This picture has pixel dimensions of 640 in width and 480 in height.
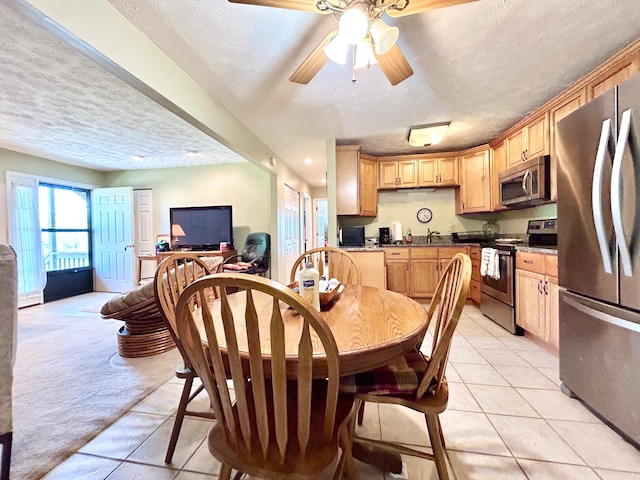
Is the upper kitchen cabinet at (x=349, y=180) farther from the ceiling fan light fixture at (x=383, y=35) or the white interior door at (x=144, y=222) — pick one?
the white interior door at (x=144, y=222)

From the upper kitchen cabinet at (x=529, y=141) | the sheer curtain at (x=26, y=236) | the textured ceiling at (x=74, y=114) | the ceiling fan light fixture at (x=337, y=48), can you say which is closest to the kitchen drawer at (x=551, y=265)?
the upper kitchen cabinet at (x=529, y=141)

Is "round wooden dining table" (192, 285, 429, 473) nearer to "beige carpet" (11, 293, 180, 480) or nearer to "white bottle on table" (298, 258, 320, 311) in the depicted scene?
"white bottle on table" (298, 258, 320, 311)

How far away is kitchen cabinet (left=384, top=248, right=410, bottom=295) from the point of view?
3977 mm

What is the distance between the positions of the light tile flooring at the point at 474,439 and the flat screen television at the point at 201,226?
336cm

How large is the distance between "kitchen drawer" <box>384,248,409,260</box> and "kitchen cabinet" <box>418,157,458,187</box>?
3.52 ft

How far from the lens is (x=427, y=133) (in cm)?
338

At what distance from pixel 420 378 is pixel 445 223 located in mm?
3830

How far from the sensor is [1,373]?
1.18 meters

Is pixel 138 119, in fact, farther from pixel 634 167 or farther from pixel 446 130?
pixel 634 167

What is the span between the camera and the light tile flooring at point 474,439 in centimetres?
126

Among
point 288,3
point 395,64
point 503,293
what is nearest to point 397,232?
point 503,293

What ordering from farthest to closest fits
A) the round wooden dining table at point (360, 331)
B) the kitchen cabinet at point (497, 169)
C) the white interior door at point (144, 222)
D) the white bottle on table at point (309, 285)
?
1. the white interior door at point (144, 222)
2. the kitchen cabinet at point (497, 169)
3. the white bottle on table at point (309, 285)
4. the round wooden dining table at point (360, 331)

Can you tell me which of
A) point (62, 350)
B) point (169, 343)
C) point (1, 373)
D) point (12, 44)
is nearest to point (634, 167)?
point (1, 373)

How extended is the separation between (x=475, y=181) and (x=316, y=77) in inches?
113
